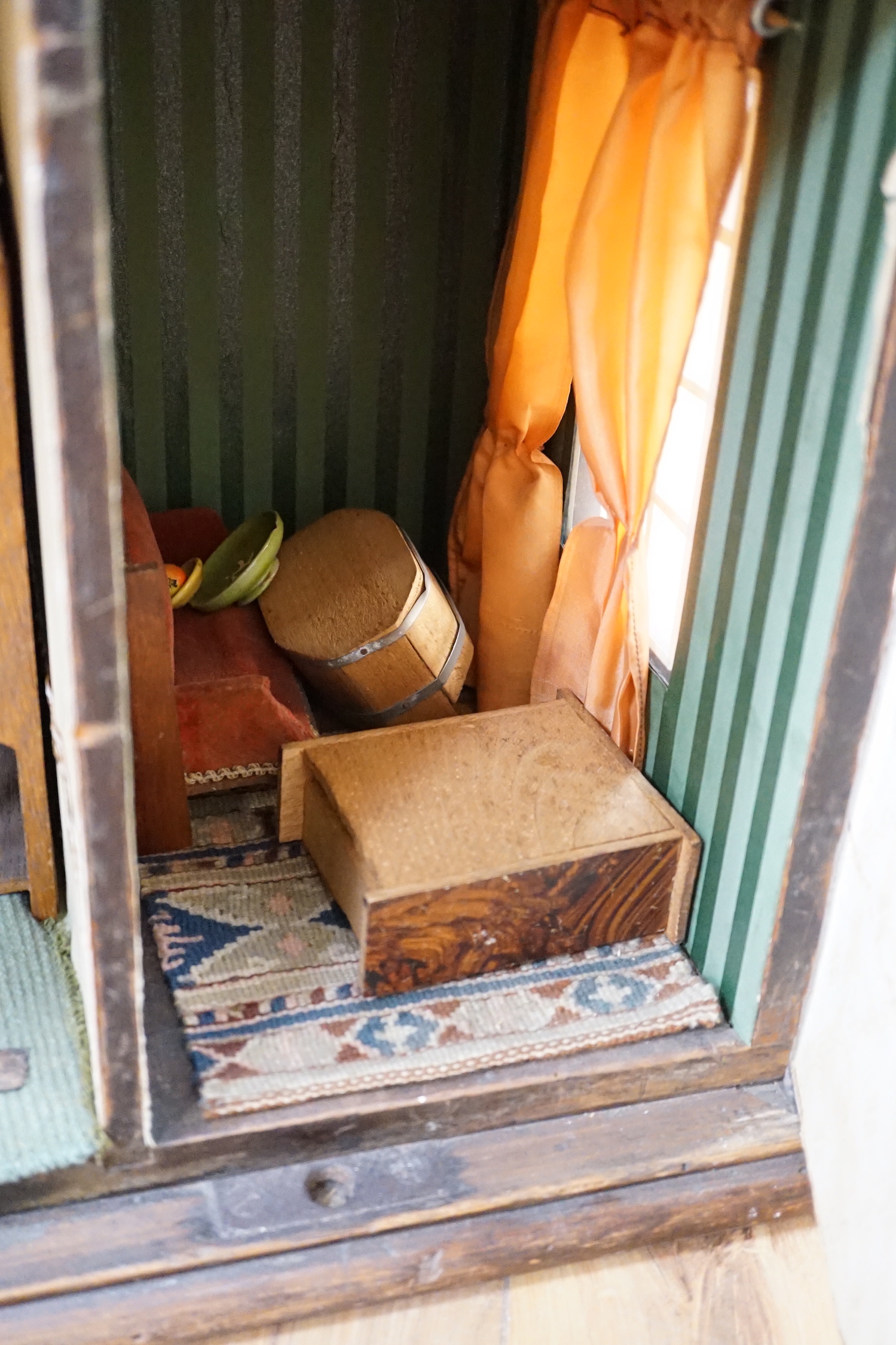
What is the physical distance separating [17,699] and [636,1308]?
1221 millimetres

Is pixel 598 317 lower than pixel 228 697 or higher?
higher

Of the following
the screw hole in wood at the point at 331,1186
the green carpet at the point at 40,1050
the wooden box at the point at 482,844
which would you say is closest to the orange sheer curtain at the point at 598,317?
the wooden box at the point at 482,844

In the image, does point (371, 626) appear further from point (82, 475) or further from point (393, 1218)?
point (82, 475)

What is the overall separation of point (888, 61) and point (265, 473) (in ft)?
5.45

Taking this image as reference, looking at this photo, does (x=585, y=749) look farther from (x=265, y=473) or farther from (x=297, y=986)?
(x=265, y=473)

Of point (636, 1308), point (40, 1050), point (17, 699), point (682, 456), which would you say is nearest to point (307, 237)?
point (682, 456)

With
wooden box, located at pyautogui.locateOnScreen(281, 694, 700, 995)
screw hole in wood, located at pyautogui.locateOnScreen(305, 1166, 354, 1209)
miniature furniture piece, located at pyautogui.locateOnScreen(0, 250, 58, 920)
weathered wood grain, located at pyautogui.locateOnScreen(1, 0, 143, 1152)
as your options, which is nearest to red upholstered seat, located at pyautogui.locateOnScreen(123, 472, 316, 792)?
wooden box, located at pyautogui.locateOnScreen(281, 694, 700, 995)

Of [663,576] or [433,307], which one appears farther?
[433,307]

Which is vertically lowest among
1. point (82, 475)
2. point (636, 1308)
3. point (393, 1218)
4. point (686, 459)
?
point (636, 1308)

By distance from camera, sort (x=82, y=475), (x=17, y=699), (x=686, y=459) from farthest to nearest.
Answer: (x=686, y=459), (x=17, y=699), (x=82, y=475)

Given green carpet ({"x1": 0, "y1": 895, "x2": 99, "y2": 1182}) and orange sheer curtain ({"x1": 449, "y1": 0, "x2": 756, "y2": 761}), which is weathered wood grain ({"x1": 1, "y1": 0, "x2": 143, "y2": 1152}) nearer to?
green carpet ({"x1": 0, "y1": 895, "x2": 99, "y2": 1182})

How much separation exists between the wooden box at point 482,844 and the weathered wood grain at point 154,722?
0.62ft

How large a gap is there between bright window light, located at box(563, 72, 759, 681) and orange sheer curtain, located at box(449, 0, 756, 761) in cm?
7

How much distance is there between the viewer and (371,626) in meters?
2.50
